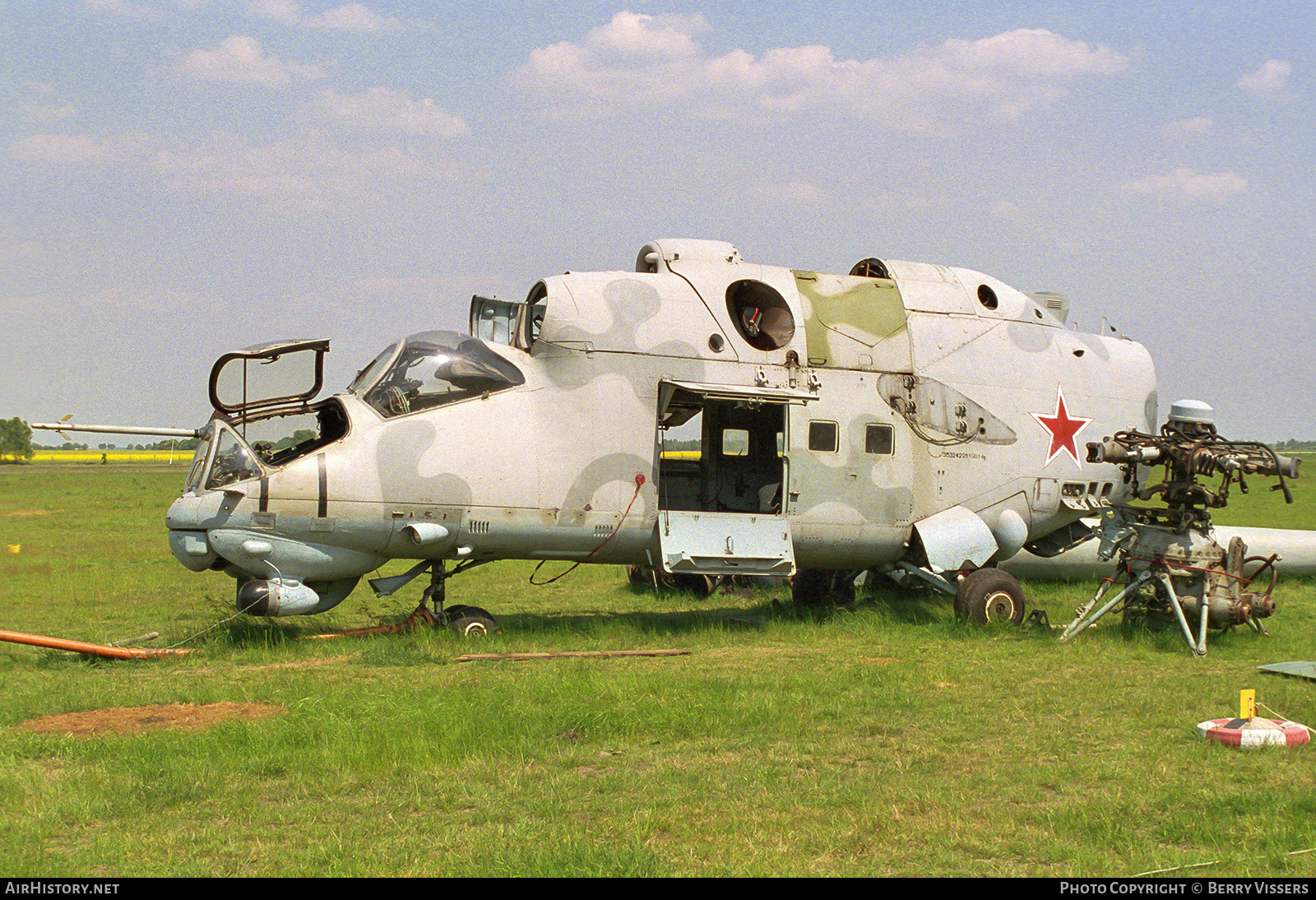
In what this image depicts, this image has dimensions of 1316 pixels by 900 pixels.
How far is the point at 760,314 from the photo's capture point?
586 inches

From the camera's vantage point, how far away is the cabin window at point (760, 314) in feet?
47.2

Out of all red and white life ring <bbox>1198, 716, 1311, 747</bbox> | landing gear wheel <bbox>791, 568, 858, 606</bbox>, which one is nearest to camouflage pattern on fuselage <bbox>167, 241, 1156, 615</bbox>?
landing gear wheel <bbox>791, 568, 858, 606</bbox>

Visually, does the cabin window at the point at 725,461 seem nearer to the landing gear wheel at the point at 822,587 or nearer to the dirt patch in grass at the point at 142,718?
the landing gear wheel at the point at 822,587

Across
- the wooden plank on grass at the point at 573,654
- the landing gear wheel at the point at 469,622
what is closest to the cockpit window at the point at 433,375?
the landing gear wheel at the point at 469,622

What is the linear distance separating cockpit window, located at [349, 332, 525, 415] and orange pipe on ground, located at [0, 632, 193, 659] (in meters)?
3.48

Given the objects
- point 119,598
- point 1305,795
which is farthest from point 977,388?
point 119,598

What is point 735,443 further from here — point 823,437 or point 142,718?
point 142,718

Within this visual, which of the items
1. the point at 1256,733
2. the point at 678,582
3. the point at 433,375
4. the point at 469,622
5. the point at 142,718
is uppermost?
the point at 433,375

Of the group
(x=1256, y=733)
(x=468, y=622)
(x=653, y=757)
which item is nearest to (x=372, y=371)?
(x=468, y=622)

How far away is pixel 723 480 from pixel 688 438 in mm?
862
